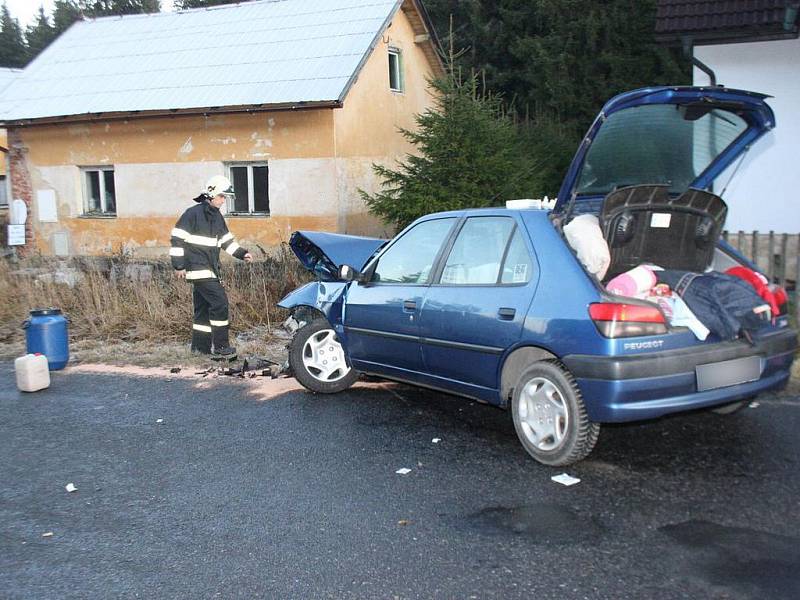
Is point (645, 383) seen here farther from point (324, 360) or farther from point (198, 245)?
point (198, 245)

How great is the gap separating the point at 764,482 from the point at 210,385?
5.01m

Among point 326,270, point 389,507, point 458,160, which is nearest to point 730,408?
point 389,507

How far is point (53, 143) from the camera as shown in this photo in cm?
1902

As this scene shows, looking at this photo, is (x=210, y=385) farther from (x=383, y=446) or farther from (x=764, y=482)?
(x=764, y=482)

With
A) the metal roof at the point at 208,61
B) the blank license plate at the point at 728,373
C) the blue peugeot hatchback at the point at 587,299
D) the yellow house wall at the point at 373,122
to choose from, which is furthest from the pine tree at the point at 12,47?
the blank license plate at the point at 728,373

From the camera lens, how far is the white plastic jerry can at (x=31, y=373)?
7.53 meters

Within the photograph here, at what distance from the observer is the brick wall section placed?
1945cm

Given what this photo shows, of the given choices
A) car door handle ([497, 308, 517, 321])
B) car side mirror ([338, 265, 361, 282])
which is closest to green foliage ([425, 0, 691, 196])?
car side mirror ([338, 265, 361, 282])

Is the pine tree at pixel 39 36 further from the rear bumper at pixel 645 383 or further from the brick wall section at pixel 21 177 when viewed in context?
the rear bumper at pixel 645 383

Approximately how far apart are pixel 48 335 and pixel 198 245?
1.84m

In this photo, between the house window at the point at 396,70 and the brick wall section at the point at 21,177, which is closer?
the house window at the point at 396,70

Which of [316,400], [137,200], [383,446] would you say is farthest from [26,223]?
[383,446]

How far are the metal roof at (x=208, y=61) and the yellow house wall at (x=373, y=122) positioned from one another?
0.80 metres

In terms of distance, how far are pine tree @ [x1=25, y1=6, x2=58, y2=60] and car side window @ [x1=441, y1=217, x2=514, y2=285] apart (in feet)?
193
